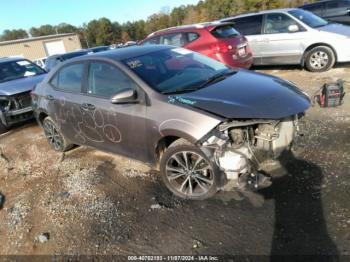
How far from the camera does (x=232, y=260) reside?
116 inches

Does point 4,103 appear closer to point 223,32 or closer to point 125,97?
point 125,97

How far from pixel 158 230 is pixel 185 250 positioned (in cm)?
46

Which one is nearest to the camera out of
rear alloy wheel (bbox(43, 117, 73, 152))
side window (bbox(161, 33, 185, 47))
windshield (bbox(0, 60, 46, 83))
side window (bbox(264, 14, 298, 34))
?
rear alloy wheel (bbox(43, 117, 73, 152))

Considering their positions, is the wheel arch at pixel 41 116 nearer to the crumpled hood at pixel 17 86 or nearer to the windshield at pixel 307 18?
the crumpled hood at pixel 17 86

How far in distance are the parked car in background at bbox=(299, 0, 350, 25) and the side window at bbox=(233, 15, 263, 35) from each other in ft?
18.3

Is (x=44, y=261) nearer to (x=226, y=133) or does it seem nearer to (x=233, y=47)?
(x=226, y=133)

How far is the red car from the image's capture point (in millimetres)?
8141

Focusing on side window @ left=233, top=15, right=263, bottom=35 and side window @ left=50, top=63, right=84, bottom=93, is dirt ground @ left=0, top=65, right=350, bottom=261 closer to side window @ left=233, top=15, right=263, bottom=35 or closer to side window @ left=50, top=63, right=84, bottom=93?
side window @ left=50, top=63, right=84, bottom=93

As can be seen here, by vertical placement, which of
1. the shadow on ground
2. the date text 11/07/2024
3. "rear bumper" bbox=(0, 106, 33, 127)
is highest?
the shadow on ground

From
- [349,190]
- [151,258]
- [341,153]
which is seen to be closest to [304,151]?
[341,153]

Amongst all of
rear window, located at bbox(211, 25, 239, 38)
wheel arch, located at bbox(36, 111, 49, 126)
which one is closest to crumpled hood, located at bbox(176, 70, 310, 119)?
wheel arch, located at bbox(36, 111, 49, 126)

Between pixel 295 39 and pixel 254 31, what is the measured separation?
1337 millimetres

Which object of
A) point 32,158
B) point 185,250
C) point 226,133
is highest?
point 226,133

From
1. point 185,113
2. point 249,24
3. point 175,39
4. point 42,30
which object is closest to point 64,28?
point 42,30
